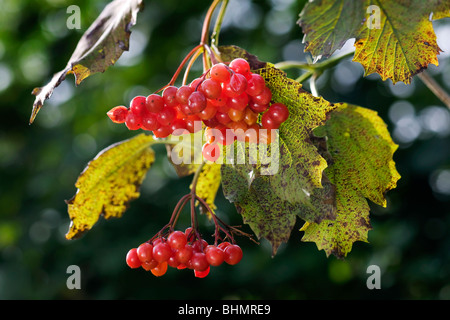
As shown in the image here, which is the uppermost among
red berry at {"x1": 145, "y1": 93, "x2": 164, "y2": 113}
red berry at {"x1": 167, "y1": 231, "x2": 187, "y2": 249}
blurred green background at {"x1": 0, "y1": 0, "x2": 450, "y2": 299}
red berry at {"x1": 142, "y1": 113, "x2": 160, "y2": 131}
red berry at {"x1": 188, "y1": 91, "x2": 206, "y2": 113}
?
red berry at {"x1": 188, "y1": 91, "x2": 206, "y2": 113}

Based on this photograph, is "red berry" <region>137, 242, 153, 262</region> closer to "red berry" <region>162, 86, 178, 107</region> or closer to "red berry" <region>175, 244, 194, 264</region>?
"red berry" <region>175, 244, 194, 264</region>

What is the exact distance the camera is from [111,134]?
95.1 inches

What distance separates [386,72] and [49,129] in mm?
2591

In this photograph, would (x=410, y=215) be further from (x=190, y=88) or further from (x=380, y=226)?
(x=190, y=88)

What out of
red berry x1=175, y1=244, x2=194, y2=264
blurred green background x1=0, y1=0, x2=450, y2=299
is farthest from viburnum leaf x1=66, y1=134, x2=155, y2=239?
blurred green background x1=0, y1=0, x2=450, y2=299

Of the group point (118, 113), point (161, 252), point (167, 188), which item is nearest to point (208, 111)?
point (118, 113)

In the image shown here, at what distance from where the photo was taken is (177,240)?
64cm

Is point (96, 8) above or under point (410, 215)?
above

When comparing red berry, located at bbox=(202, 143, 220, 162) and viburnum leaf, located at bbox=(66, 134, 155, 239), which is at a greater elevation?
red berry, located at bbox=(202, 143, 220, 162)

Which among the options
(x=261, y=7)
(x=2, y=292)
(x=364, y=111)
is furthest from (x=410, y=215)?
(x=2, y=292)

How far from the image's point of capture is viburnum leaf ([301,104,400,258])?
65cm

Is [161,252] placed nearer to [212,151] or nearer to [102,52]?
[212,151]

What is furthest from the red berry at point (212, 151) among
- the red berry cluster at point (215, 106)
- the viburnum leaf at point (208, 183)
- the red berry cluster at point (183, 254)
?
the viburnum leaf at point (208, 183)

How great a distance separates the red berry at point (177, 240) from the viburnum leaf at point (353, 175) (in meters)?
0.18
